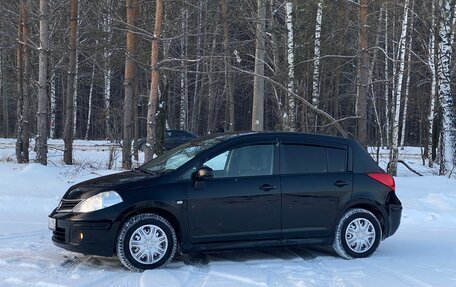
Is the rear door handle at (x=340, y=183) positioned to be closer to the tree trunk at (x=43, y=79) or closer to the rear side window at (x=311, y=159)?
the rear side window at (x=311, y=159)

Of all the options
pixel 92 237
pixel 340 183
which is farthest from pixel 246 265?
pixel 92 237

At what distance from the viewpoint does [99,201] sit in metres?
6.64

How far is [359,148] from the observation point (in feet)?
26.3

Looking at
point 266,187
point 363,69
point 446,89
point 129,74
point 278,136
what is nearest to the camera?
point 266,187

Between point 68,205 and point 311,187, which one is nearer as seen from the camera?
point 68,205

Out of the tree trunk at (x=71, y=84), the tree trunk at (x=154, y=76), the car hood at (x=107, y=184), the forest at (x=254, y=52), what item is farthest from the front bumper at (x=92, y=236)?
the tree trunk at (x=71, y=84)

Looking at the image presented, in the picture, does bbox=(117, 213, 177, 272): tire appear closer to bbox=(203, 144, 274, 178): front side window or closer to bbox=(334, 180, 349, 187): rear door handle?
bbox=(203, 144, 274, 178): front side window

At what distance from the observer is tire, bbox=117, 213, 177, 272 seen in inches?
261

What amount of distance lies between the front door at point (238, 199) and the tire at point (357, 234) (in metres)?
0.90

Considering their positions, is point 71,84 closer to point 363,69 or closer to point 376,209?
point 363,69

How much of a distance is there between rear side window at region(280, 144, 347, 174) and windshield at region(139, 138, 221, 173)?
3.00ft

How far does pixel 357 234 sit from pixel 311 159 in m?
1.15

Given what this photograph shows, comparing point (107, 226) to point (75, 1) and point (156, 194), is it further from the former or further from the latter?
point (75, 1)

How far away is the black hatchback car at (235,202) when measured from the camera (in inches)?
263
